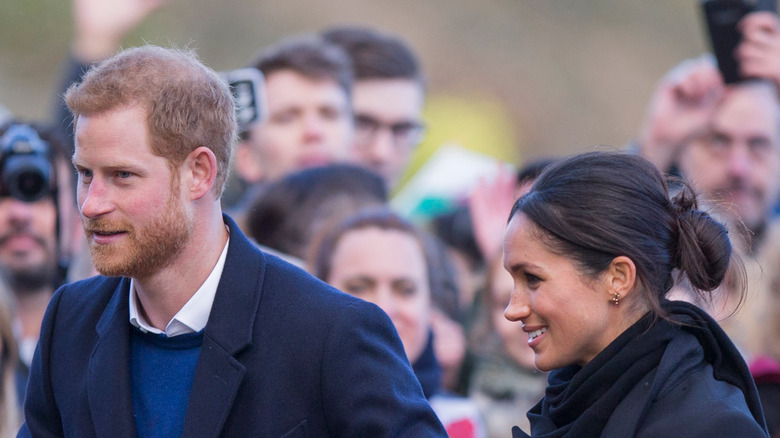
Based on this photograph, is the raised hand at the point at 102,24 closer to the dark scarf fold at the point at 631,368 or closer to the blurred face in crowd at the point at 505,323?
the blurred face in crowd at the point at 505,323

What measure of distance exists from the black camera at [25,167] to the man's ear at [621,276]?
2472 millimetres

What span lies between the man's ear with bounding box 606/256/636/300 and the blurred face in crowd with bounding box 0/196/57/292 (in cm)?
253

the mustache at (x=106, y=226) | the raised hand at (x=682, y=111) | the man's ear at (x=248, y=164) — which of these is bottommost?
the raised hand at (x=682, y=111)

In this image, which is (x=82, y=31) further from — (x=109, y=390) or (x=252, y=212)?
(x=109, y=390)

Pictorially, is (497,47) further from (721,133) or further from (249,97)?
(249,97)

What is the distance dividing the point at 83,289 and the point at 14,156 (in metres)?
1.43

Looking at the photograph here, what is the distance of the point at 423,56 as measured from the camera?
69.2 ft

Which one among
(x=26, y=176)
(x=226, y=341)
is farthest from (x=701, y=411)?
(x=26, y=176)

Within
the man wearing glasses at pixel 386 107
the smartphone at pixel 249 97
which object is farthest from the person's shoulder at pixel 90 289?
the man wearing glasses at pixel 386 107

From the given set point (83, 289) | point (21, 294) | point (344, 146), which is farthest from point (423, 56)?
point (83, 289)

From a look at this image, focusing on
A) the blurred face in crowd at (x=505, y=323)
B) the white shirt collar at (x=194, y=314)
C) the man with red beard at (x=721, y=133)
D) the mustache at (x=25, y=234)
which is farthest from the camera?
the man with red beard at (x=721, y=133)

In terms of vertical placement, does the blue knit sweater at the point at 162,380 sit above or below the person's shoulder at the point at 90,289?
below

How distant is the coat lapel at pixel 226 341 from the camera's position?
2.70 m

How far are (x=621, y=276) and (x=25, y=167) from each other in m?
2.53
